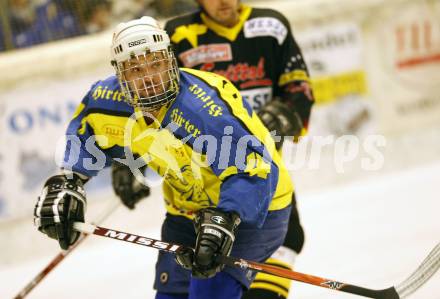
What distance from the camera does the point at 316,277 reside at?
241cm

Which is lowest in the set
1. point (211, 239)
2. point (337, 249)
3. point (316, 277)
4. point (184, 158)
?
point (337, 249)

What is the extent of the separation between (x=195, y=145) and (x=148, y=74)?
0.28 meters

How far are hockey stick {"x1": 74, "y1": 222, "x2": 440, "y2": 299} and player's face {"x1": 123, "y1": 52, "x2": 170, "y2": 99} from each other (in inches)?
20.0

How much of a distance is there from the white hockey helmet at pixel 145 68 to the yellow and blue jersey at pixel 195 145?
79mm

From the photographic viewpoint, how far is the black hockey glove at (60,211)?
2482mm

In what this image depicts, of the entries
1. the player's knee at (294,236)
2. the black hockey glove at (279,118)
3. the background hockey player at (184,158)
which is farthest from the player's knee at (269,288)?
the black hockey glove at (279,118)

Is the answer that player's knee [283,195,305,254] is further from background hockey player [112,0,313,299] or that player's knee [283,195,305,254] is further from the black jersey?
the black jersey

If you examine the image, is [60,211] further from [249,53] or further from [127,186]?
[249,53]

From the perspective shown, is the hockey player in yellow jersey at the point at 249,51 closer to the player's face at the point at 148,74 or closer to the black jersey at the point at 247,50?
the black jersey at the point at 247,50

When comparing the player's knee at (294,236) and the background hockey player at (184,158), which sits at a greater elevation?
the background hockey player at (184,158)

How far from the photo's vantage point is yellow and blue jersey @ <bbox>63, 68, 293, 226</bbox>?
2252 millimetres

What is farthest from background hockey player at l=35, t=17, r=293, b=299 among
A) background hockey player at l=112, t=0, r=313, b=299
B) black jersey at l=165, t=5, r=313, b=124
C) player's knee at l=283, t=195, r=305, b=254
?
black jersey at l=165, t=5, r=313, b=124

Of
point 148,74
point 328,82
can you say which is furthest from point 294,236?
point 328,82

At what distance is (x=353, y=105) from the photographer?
17.6 feet
